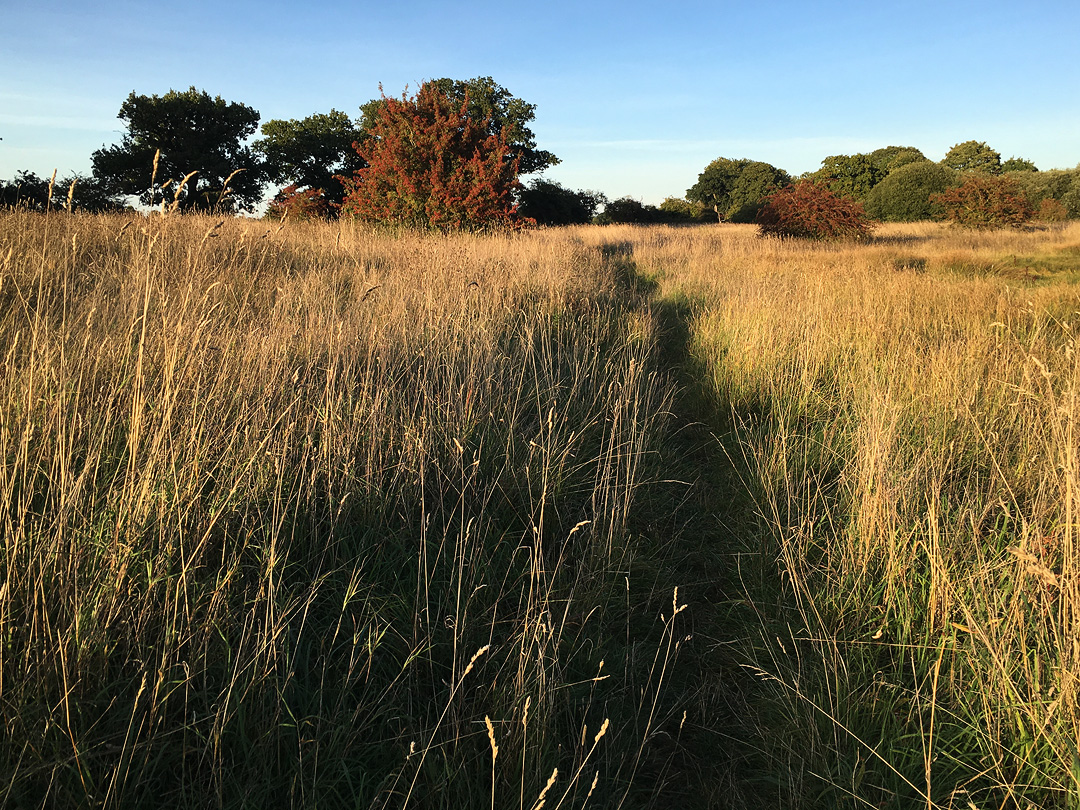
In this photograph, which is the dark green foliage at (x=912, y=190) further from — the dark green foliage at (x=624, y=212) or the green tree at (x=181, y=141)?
the green tree at (x=181, y=141)

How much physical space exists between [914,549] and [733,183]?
4844cm

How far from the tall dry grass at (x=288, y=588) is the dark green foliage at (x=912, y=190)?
106 feet

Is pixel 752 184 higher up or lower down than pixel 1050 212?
higher up

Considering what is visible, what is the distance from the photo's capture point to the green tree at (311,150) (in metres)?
28.0

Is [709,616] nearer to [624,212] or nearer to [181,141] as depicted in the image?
[181,141]

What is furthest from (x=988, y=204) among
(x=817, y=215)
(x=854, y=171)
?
(x=854, y=171)

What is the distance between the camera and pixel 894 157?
40125mm

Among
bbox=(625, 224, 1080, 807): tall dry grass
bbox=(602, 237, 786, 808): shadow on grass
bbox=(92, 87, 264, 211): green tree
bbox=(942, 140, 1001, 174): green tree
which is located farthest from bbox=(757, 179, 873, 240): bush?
bbox=(942, 140, 1001, 174): green tree

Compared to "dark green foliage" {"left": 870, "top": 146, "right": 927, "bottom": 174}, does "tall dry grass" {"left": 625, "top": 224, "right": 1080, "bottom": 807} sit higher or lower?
lower

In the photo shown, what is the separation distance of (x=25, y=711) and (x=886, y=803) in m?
2.02

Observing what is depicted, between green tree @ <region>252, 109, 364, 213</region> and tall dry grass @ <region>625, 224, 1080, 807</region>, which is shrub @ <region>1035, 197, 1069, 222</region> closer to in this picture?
tall dry grass @ <region>625, 224, 1080, 807</region>

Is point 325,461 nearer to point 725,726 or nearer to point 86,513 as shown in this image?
point 86,513

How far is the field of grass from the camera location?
4.62 feet

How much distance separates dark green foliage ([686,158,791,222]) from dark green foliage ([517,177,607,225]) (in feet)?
34.9
